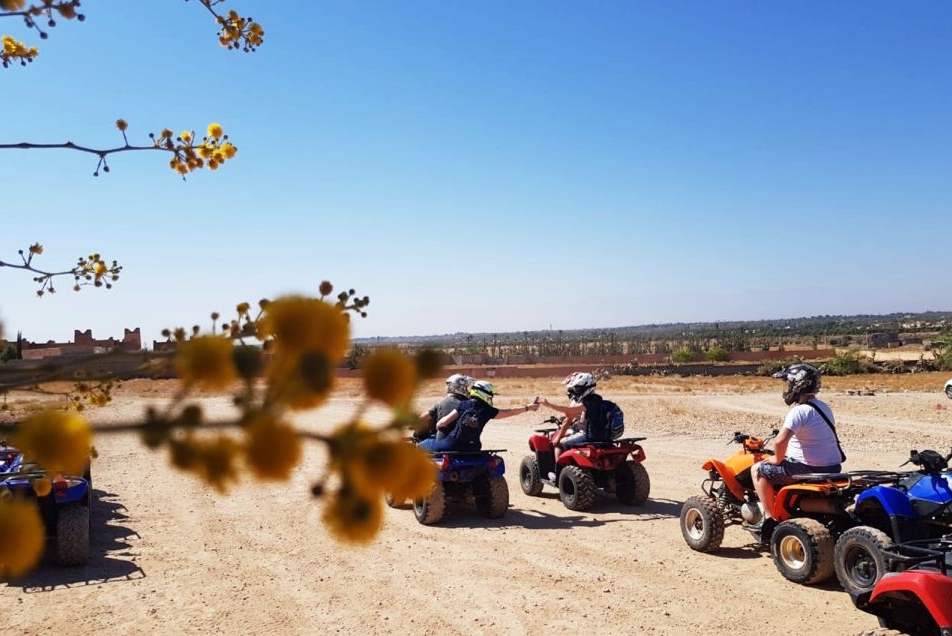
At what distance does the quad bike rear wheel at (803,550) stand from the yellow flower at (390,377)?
6.31 m

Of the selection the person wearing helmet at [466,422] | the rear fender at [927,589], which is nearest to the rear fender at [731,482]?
the person wearing helmet at [466,422]

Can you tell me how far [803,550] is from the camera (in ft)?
20.8

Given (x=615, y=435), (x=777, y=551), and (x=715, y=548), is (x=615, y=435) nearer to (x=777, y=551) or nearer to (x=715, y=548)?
(x=715, y=548)

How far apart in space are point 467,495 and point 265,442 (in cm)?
900

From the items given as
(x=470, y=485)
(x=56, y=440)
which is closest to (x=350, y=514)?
(x=56, y=440)

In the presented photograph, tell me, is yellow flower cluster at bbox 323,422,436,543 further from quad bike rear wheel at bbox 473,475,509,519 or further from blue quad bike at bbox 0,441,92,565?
quad bike rear wheel at bbox 473,475,509,519

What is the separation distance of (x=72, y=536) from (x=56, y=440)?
7.35 meters

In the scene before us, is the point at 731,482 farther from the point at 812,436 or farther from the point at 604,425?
the point at 604,425

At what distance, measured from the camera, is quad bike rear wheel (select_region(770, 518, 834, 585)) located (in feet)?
20.1

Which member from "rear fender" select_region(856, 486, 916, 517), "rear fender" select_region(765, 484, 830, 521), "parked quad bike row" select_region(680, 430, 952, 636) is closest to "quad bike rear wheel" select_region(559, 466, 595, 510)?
"parked quad bike row" select_region(680, 430, 952, 636)

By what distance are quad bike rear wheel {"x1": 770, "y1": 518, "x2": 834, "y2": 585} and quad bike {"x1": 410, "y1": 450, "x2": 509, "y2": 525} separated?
344cm

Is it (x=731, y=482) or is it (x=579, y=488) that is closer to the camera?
(x=731, y=482)

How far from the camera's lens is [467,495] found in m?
9.46

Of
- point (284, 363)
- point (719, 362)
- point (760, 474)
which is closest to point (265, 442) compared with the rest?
point (284, 363)
